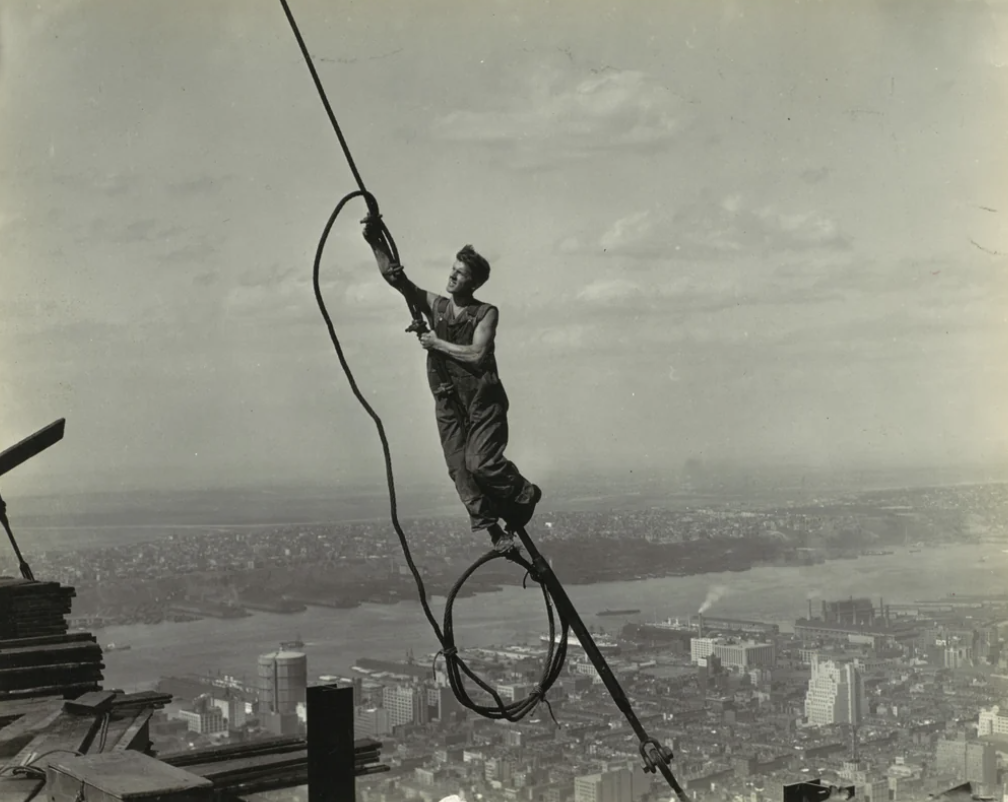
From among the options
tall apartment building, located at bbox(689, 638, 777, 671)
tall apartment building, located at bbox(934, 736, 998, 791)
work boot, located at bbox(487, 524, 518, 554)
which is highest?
work boot, located at bbox(487, 524, 518, 554)

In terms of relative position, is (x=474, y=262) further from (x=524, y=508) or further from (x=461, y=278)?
(x=524, y=508)

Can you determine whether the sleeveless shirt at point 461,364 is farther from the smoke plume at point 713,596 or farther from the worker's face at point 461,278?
the smoke plume at point 713,596

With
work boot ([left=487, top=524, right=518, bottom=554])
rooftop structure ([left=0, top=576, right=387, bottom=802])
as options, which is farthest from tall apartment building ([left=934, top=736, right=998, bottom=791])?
rooftop structure ([left=0, top=576, right=387, bottom=802])

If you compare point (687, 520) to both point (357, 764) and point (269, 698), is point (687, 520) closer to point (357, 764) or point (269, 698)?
point (269, 698)

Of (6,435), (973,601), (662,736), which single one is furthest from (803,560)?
(6,435)

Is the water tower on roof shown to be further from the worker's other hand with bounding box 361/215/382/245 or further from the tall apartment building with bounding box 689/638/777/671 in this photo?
the worker's other hand with bounding box 361/215/382/245

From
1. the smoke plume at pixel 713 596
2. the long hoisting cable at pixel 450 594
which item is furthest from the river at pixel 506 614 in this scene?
the long hoisting cable at pixel 450 594

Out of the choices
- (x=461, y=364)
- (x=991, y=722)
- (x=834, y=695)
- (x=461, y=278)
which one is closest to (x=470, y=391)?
(x=461, y=364)
